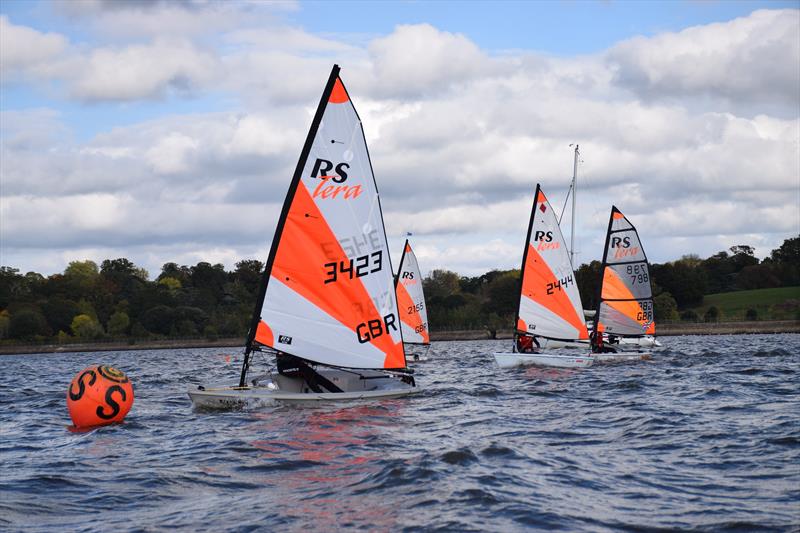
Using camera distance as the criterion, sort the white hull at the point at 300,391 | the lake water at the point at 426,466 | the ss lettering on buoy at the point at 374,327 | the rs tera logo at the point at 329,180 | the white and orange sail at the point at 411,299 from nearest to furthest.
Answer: the lake water at the point at 426,466 < the white hull at the point at 300,391 < the rs tera logo at the point at 329,180 < the ss lettering on buoy at the point at 374,327 < the white and orange sail at the point at 411,299

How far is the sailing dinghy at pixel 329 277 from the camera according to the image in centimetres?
2123

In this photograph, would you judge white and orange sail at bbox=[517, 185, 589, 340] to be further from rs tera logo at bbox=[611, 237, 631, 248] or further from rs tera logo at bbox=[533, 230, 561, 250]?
rs tera logo at bbox=[611, 237, 631, 248]

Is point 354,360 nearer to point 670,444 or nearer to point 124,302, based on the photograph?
point 670,444

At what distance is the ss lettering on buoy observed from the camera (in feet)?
73.2

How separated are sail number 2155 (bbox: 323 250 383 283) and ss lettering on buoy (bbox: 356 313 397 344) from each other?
1.24 m

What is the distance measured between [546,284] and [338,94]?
1759cm

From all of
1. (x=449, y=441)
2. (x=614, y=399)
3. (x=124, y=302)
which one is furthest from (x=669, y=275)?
(x=449, y=441)

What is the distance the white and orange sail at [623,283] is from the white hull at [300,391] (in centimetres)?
2303

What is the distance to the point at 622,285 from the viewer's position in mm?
44844

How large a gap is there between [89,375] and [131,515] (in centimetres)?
777

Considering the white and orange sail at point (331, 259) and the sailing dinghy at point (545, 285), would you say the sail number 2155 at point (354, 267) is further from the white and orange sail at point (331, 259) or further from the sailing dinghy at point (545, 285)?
the sailing dinghy at point (545, 285)

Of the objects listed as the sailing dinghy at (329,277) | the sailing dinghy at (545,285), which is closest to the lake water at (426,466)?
the sailing dinghy at (329,277)

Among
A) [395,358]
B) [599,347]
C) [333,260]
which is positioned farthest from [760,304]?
[333,260]

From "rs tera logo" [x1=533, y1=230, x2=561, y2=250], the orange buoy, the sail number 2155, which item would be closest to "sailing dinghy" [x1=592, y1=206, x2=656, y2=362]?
"rs tera logo" [x1=533, y1=230, x2=561, y2=250]
